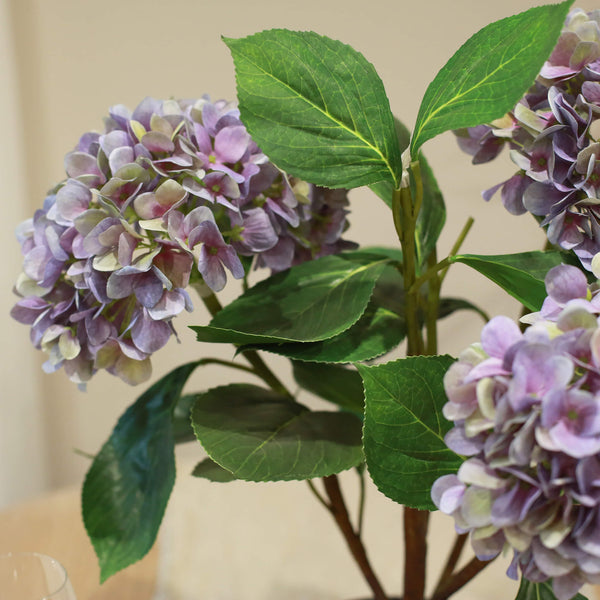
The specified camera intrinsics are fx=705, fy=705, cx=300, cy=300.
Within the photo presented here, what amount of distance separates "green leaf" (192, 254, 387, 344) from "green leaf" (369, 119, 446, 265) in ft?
0.12

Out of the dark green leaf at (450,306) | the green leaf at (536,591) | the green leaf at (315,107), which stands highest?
the green leaf at (315,107)

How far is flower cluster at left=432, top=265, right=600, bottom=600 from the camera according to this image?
22 centimetres

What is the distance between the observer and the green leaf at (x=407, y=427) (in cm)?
31

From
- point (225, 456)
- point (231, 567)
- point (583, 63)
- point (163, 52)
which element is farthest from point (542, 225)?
point (163, 52)

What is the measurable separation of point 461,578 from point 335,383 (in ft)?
0.45

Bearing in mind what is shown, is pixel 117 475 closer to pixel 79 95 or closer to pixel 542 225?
pixel 542 225

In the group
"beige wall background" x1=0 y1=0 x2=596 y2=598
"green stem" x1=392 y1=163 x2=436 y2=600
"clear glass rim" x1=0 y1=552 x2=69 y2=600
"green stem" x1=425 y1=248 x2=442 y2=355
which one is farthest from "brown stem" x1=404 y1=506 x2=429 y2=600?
"beige wall background" x1=0 y1=0 x2=596 y2=598

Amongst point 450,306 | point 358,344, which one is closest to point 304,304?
point 358,344

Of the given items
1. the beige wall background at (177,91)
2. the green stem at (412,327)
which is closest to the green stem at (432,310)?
the green stem at (412,327)

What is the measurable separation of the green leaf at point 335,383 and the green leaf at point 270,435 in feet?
0.06

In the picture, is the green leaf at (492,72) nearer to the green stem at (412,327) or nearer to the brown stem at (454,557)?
the green stem at (412,327)

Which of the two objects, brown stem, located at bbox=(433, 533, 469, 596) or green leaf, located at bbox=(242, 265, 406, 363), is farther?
brown stem, located at bbox=(433, 533, 469, 596)

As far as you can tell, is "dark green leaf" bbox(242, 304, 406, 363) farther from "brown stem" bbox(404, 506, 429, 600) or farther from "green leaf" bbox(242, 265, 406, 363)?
"brown stem" bbox(404, 506, 429, 600)

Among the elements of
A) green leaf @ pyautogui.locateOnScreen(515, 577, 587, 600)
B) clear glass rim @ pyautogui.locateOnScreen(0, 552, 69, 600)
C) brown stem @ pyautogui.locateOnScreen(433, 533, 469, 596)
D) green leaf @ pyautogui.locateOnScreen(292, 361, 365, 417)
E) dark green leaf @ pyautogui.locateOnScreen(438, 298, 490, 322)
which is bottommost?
brown stem @ pyautogui.locateOnScreen(433, 533, 469, 596)
